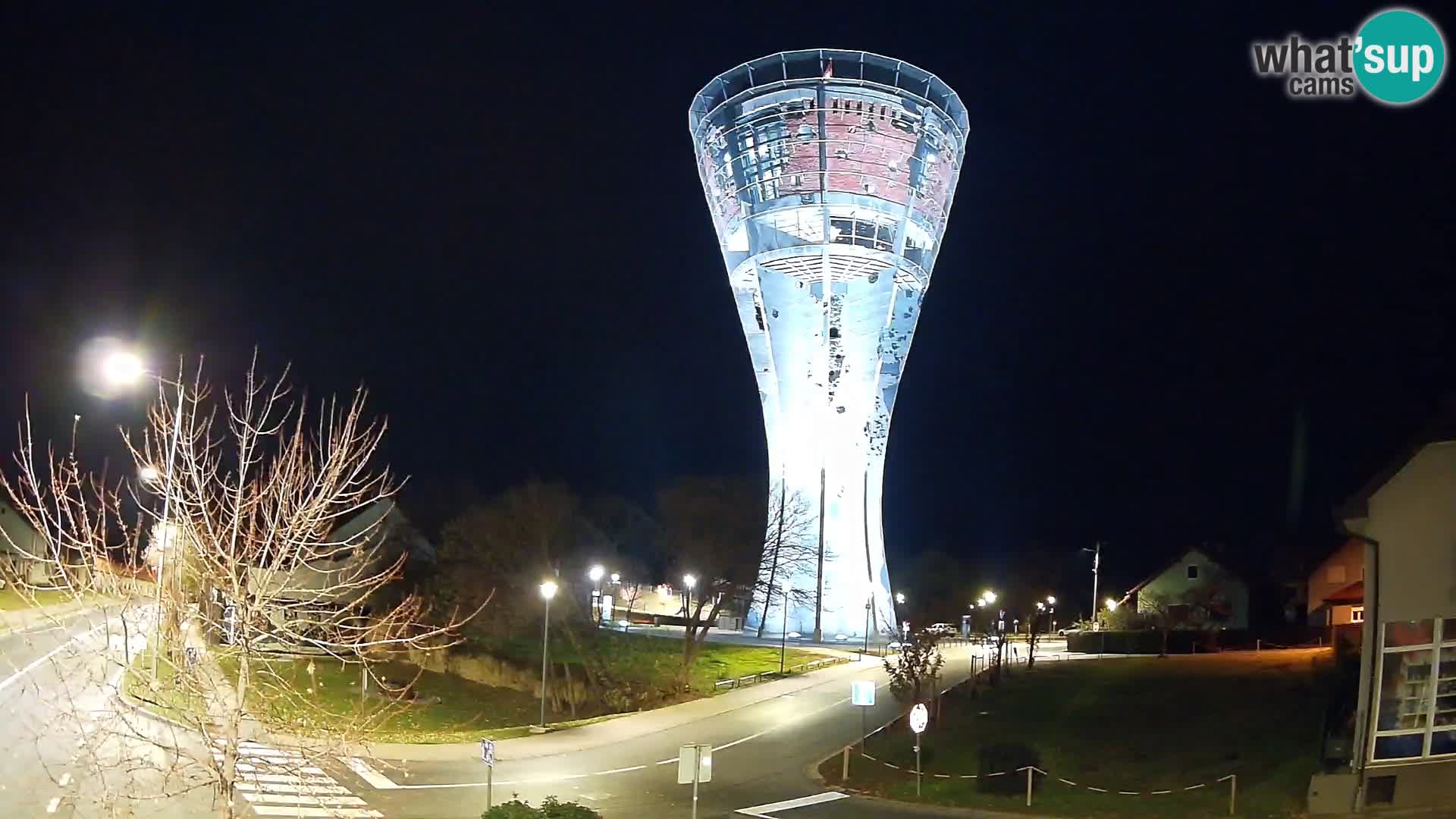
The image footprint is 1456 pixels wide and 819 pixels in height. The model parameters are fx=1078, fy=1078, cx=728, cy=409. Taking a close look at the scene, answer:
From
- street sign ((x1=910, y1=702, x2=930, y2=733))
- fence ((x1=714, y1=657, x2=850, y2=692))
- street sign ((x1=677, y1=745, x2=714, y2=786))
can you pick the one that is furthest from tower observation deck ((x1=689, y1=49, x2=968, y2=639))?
street sign ((x1=677, y1=745, x2=714, y2=786))

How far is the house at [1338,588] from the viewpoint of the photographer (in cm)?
4862

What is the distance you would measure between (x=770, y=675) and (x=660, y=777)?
65.5ft

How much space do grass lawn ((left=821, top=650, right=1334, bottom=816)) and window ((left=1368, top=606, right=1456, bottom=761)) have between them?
207 centimetres

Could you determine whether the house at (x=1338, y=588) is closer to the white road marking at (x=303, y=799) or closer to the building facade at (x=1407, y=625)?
the building facade at (x=1407, y=625)

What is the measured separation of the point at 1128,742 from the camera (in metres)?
27.0

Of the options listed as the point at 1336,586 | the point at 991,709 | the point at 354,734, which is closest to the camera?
the point at 354,734

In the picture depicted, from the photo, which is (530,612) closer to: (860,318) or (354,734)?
(860,318)

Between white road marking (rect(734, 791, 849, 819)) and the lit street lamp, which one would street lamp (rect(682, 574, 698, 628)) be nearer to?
the lit street lamp

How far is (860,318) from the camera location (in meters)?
55.5

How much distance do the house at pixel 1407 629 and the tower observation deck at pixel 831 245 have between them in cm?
3634

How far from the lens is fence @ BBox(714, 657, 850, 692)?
4051 cm

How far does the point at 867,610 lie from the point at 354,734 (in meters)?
48.4

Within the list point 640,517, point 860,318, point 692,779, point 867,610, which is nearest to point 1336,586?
point 867,610

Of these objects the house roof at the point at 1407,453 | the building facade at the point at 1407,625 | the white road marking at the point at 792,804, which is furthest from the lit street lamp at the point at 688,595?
the house roof at the point at 1407,453
